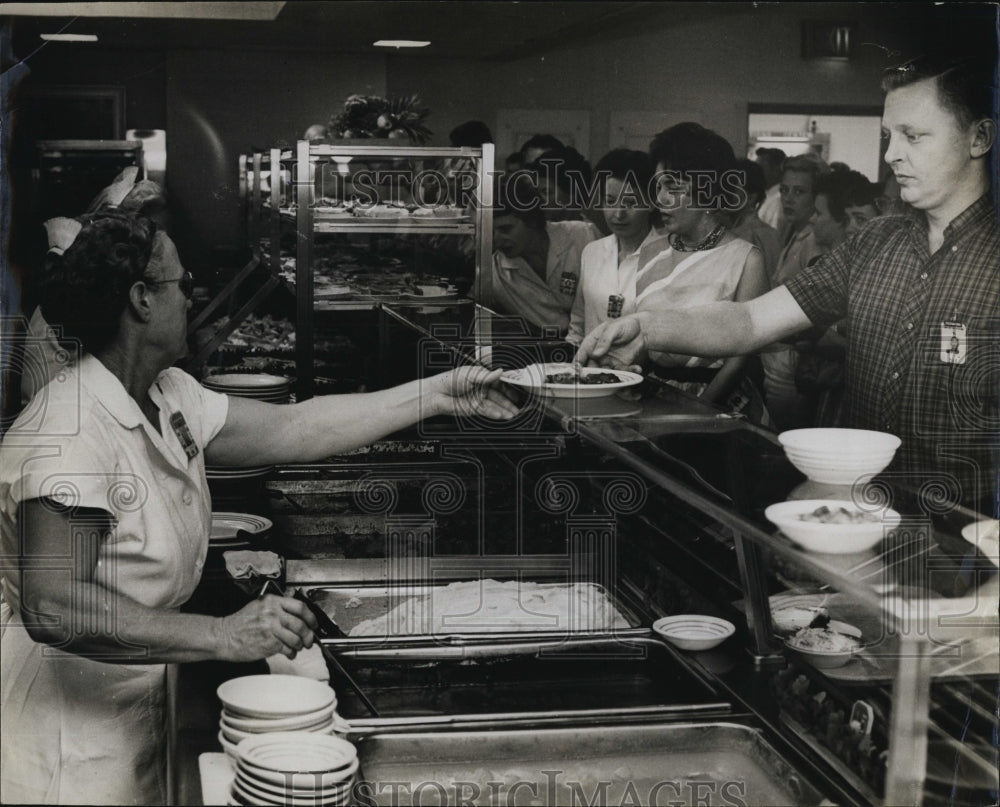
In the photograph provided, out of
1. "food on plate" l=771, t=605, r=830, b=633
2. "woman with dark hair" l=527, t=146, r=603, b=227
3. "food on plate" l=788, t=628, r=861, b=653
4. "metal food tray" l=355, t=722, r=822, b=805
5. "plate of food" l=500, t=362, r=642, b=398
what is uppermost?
"woman with dark hair" l=527, t=146, r=603, b=227

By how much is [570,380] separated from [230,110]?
3312 millimetres

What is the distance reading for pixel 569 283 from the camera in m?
5.63

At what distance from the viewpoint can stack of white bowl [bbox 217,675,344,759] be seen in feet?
6.45

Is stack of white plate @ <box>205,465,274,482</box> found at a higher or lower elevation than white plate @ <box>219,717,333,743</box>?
higher

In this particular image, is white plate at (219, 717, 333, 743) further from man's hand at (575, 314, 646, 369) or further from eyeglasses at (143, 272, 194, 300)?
man's hand at (575, 314, 646, 369)

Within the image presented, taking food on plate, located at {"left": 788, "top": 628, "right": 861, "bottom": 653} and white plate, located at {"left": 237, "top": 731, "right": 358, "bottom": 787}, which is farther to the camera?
food on plate, located at {"left": 788, "top": 628, "right": 861, "bottom": 653}

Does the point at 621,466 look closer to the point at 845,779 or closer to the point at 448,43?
the point at 845,779

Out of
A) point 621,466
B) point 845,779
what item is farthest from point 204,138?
point 845,779

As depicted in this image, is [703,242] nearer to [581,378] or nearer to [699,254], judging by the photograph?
[699,254]

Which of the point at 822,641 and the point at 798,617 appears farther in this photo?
the point at 798,617

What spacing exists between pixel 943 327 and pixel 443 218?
1896mm

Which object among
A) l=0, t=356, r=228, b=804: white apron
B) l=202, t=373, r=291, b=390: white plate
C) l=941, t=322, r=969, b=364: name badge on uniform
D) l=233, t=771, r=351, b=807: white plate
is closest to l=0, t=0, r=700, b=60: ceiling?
l=202, t=373, r=291, b=390: white plate

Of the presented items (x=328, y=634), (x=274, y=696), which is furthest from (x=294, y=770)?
(x=328, y=634)

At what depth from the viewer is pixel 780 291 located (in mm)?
3844
